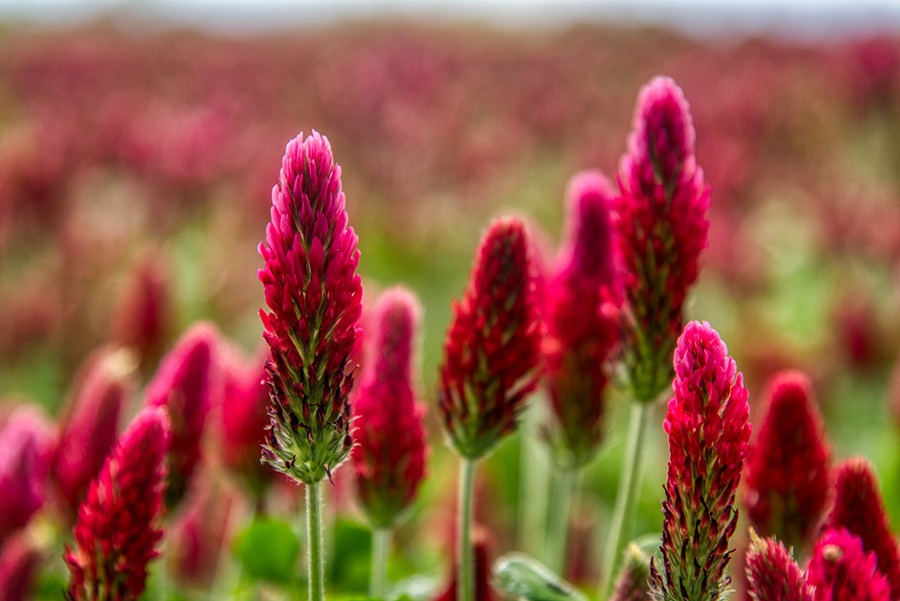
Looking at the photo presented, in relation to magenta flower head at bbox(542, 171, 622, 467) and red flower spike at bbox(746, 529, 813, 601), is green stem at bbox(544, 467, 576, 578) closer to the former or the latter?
magenta flower head at bbox(542, 171, 622, 467)

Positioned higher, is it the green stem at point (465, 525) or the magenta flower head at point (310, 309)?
the magenta flower head at point (310, 309)

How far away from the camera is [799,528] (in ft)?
4.46

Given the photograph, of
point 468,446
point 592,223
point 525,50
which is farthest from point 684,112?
point 525,50

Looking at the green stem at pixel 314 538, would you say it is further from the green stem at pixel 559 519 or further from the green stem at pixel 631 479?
the green stem at pixel 559 519

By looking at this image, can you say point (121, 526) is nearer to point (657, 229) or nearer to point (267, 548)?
point (267, 548)

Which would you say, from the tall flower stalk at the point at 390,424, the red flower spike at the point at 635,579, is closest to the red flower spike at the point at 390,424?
the tall flower stalk at the point at 390,424

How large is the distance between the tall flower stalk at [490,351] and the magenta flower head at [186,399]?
41 centimetres

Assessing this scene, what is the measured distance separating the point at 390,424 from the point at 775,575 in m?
0.60

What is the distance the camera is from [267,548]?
1.69 m

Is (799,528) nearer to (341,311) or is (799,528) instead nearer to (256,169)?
(341,311)

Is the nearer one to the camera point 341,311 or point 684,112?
point 341,311

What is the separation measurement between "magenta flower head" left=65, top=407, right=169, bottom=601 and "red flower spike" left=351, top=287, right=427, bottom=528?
0.32 metres

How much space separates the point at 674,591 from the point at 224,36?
15.9 m

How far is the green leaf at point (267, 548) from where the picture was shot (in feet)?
5.46
